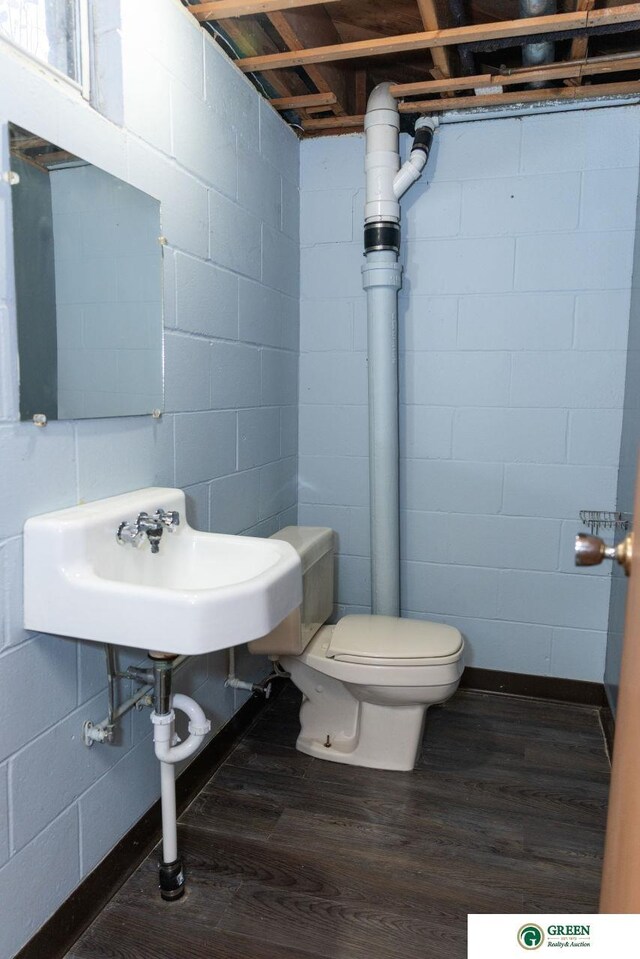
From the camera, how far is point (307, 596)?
216cm

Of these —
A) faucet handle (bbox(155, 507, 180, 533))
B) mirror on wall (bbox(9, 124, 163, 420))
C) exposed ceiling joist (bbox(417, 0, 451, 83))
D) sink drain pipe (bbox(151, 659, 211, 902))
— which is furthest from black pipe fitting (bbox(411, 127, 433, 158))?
sink drain pipe (bbox(151, 659, 211, 902))

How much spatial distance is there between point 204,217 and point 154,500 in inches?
33.5

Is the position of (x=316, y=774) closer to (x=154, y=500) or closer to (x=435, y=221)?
(x=154, y=500)

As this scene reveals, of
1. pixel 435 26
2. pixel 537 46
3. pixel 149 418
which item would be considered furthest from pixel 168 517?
pixel 537 46

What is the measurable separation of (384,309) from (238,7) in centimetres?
101

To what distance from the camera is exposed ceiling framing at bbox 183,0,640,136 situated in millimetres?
1774

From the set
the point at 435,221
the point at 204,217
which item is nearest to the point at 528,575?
the point at 435,221

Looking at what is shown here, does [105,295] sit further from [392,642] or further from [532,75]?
[532,75]

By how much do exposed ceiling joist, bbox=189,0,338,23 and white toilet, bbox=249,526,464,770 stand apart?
152 centimetres

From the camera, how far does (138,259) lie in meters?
1.57

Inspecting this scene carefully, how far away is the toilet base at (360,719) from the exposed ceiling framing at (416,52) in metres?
1.85

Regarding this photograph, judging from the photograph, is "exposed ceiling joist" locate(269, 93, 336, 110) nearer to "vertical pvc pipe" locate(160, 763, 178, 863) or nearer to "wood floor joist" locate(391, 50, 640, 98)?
"wood floor joist" locate(391, 50, 640, 98)

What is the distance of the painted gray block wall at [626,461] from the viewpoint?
2092 mm

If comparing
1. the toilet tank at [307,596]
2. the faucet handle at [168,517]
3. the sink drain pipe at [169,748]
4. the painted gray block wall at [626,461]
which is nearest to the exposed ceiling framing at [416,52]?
the painted gray block wall at [626,461]
